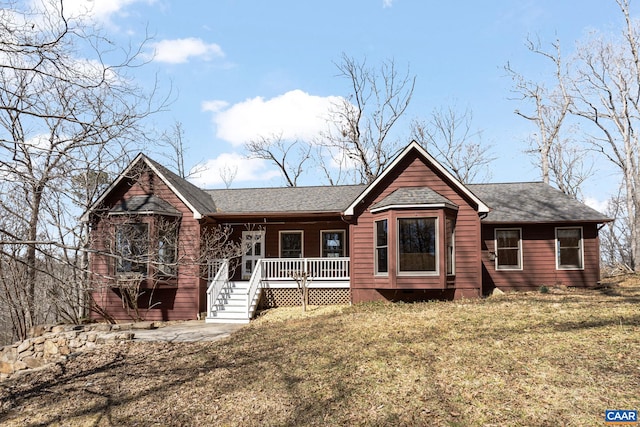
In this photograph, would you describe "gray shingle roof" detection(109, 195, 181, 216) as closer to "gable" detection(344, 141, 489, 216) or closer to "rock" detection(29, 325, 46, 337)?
"rock" detection(29, 325, 46, 337)

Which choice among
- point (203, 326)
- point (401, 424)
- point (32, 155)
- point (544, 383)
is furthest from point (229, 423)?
point (203, 326)

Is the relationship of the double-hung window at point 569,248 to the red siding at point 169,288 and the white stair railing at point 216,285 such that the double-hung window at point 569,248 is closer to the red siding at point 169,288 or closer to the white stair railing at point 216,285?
the white stair railing at point 216,285

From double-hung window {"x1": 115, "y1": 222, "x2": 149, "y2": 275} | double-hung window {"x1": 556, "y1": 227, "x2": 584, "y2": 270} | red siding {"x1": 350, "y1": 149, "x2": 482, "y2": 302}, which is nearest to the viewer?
red siding {"x1": 350, "y1": 149, "x2": 482, "y2": 302}

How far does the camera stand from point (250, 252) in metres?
18.6

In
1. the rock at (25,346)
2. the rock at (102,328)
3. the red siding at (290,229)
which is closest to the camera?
the rock at (25,346)

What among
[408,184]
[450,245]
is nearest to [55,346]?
[408,184]

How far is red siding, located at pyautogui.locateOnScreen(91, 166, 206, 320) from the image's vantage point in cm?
1534

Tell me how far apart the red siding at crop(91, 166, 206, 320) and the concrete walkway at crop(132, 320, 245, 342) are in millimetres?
991

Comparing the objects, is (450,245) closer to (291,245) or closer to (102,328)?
(291,245)

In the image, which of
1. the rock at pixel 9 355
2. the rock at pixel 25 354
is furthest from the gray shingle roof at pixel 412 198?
the rock at pixel 9 355

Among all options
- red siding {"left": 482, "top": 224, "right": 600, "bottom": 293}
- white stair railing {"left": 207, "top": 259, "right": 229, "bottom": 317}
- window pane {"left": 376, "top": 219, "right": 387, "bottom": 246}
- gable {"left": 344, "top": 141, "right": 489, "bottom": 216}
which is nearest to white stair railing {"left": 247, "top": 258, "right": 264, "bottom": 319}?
white stair railing {"left": 207, "top": 259, "right": 229, "bottom": 317}

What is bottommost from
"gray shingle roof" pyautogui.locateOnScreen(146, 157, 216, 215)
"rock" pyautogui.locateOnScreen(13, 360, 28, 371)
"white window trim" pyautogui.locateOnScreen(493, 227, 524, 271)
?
"rock" pyautogui.locateOnScreen(13, 360, 28, 371)

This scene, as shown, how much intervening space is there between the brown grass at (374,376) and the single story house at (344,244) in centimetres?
302

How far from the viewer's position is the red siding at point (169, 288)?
15.3 meters
